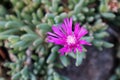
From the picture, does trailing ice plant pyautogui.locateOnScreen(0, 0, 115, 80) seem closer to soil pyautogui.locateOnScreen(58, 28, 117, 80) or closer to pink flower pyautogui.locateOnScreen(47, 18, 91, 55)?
soil pyautogui.locateOnScreen(58, 28, 117, 80)

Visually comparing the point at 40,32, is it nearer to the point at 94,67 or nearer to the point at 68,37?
the point at 68,37

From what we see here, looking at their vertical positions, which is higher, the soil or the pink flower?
the pink flower

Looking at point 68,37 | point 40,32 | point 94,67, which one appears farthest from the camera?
point 94,67

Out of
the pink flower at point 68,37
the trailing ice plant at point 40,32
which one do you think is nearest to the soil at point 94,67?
the trailing ice plant at point 40,32

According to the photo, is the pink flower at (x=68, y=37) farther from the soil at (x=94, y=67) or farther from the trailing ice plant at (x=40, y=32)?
the soil at (x=94, y=67)

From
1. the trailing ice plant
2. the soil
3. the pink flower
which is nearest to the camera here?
the pink flower

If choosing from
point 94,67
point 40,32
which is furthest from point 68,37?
point 94,67

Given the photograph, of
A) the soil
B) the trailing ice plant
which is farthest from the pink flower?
the soil

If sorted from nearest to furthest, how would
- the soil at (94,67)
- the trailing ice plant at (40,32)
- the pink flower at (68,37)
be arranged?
the pink flower at (68,37) < the trailing ice plant at (40,32) < the soil at (94,67)

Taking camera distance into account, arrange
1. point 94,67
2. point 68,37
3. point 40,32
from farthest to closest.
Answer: point 94,67 < point 40,32 < point 68,37

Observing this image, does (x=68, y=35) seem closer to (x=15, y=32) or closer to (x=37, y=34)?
(x=37, y=34)

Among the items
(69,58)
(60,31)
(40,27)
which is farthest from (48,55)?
(60,31)
